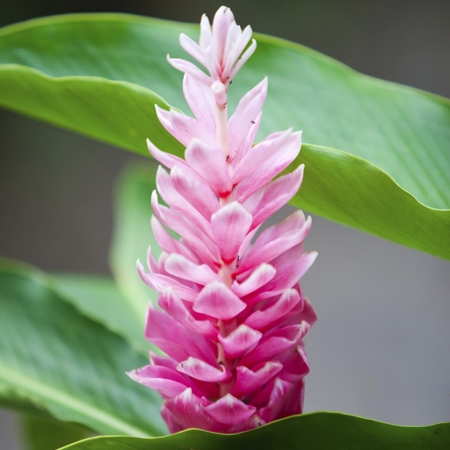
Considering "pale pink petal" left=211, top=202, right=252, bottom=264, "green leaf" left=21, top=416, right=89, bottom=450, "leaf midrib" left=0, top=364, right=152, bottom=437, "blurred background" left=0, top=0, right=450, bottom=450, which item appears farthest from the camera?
"blurred background" left=0, top=0, right=450, bottom=450

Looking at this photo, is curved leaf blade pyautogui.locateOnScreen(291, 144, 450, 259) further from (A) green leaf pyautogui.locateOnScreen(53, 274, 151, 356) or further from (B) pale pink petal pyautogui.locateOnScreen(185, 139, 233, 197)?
(A) green leaf pyautogui.locateOnScreen(53, 274, 151, 356)

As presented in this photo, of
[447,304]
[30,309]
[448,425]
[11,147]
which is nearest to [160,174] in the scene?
[448,425]

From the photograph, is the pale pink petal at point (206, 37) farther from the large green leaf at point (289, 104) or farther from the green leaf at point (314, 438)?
the green leaf at point (314, 438)

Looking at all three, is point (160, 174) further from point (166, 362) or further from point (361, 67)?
point (361, 67)

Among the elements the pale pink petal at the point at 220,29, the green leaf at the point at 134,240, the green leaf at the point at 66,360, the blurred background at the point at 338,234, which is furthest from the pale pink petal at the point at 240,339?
the blurred background at the point at 338,234

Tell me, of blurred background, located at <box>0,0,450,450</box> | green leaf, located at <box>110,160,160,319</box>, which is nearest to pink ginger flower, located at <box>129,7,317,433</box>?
green leaf, located at <box>110,160,160,319</box>
